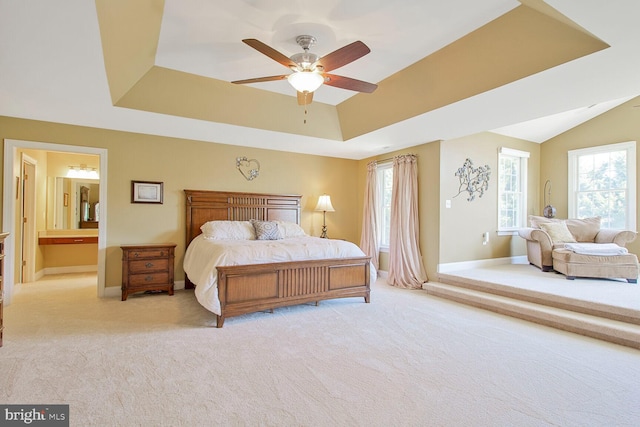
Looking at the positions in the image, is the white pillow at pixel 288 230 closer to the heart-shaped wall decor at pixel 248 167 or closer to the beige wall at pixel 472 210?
the heart-shaped wall decor at pixel 248 167

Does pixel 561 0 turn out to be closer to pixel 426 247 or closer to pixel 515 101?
pixel 515 101

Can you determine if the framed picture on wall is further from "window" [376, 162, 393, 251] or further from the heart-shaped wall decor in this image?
"window" [376, 162, 393, 251]

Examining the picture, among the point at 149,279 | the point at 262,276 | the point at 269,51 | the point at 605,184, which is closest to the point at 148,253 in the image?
the point at 149,279

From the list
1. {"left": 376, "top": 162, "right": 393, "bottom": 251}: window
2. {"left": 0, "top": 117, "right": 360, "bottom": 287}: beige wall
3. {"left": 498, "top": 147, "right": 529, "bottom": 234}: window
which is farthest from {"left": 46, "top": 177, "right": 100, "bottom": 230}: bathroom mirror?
{"left": 498, "top": 147, "right": 529, "bottom": 234}: window

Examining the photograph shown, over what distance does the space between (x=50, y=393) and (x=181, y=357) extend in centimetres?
83

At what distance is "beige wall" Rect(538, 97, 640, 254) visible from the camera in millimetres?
5430

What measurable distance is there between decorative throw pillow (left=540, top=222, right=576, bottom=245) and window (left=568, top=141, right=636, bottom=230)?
122 centimetres

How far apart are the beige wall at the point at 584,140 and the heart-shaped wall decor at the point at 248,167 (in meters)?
5.80

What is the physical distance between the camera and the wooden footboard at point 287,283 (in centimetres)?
349

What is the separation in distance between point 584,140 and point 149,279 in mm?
7868

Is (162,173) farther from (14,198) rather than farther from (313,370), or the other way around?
(313,370)

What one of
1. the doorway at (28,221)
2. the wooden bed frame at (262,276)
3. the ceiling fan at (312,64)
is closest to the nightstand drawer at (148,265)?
the wooden bed frame at (262,276)

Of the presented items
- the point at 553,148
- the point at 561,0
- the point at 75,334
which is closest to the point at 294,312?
the point at 75,334

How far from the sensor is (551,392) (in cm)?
216
